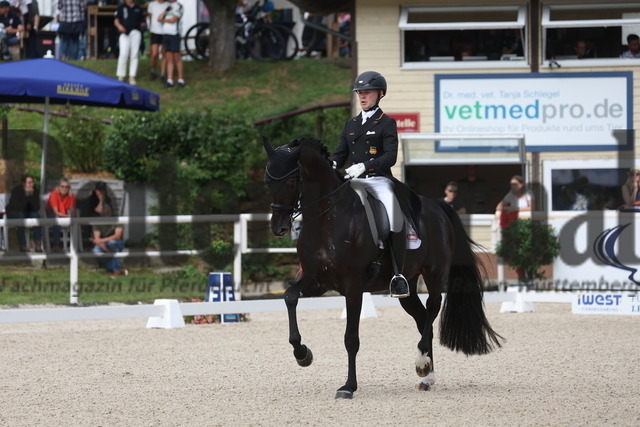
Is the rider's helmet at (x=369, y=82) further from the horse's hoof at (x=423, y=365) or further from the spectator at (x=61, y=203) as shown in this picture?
the spectator at (x=61, y=203)

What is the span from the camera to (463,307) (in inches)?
360

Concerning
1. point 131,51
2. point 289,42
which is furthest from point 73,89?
point 289,42

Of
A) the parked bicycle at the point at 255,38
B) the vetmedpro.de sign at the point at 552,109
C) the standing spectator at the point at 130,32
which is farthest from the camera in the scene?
the parked bicycle at the point at 255,38

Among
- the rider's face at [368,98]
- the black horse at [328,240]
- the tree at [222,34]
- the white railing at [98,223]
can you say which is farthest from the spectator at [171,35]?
the black horse at [328,240]

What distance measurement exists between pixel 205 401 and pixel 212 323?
5969 millimetres

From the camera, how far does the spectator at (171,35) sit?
2395cm

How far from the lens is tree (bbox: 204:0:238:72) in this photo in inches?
1011

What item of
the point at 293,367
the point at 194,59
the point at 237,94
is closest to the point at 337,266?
the point at 293,367

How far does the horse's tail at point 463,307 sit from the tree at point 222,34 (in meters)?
17.2

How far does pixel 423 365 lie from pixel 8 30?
2029 cm

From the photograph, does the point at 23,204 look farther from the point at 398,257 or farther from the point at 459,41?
the point at 398,257

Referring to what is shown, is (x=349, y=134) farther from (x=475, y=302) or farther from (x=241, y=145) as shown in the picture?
(x=241, y=145)

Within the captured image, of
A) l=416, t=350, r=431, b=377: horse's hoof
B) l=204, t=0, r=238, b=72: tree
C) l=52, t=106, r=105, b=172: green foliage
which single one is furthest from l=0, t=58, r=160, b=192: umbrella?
l=204, t=0, r=238, b=72: tree

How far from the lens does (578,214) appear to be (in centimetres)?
1666
